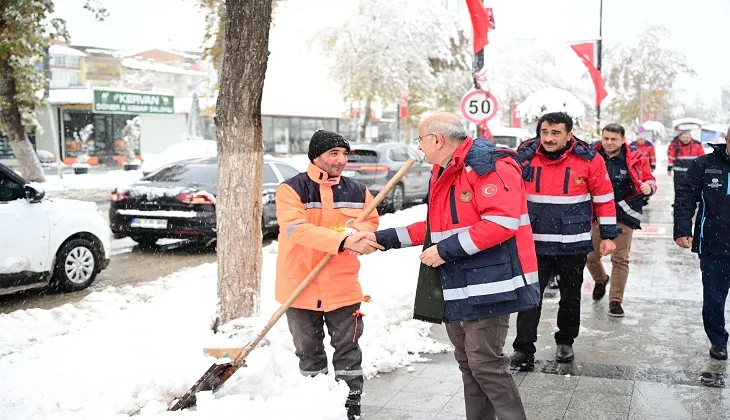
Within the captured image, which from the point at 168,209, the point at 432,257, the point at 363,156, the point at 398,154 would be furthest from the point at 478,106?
the point at 432,257

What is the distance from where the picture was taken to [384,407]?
457 centimetres

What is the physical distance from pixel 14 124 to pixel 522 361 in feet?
75.7

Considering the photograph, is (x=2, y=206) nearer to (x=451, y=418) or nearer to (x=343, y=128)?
(x=451, y=418)

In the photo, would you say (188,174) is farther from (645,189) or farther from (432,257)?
(432,257)

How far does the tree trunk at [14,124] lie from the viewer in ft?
76.7

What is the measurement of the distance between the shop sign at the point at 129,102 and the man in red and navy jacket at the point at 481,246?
30815 millimetres

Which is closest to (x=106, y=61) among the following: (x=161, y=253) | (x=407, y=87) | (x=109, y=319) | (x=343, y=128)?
(x=343, y=128)

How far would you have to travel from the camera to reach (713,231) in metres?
5.38

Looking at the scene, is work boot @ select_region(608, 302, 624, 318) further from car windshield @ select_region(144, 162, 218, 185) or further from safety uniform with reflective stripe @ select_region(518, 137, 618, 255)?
car windshield @ select_region(144, 162, 218, 185)

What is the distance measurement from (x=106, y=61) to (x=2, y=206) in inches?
2539

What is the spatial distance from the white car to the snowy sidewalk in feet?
14.8

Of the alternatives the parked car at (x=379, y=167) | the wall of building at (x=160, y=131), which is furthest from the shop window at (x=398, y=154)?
the wall of building at (x=160, y=131)

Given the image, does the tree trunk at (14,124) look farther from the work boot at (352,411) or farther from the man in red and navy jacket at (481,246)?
the man in red and navy jacket at (481,246)

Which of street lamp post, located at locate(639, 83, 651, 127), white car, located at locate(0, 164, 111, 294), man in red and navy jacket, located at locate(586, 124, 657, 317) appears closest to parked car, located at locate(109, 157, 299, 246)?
white car, located at locate(0, 164, 111, 294)
